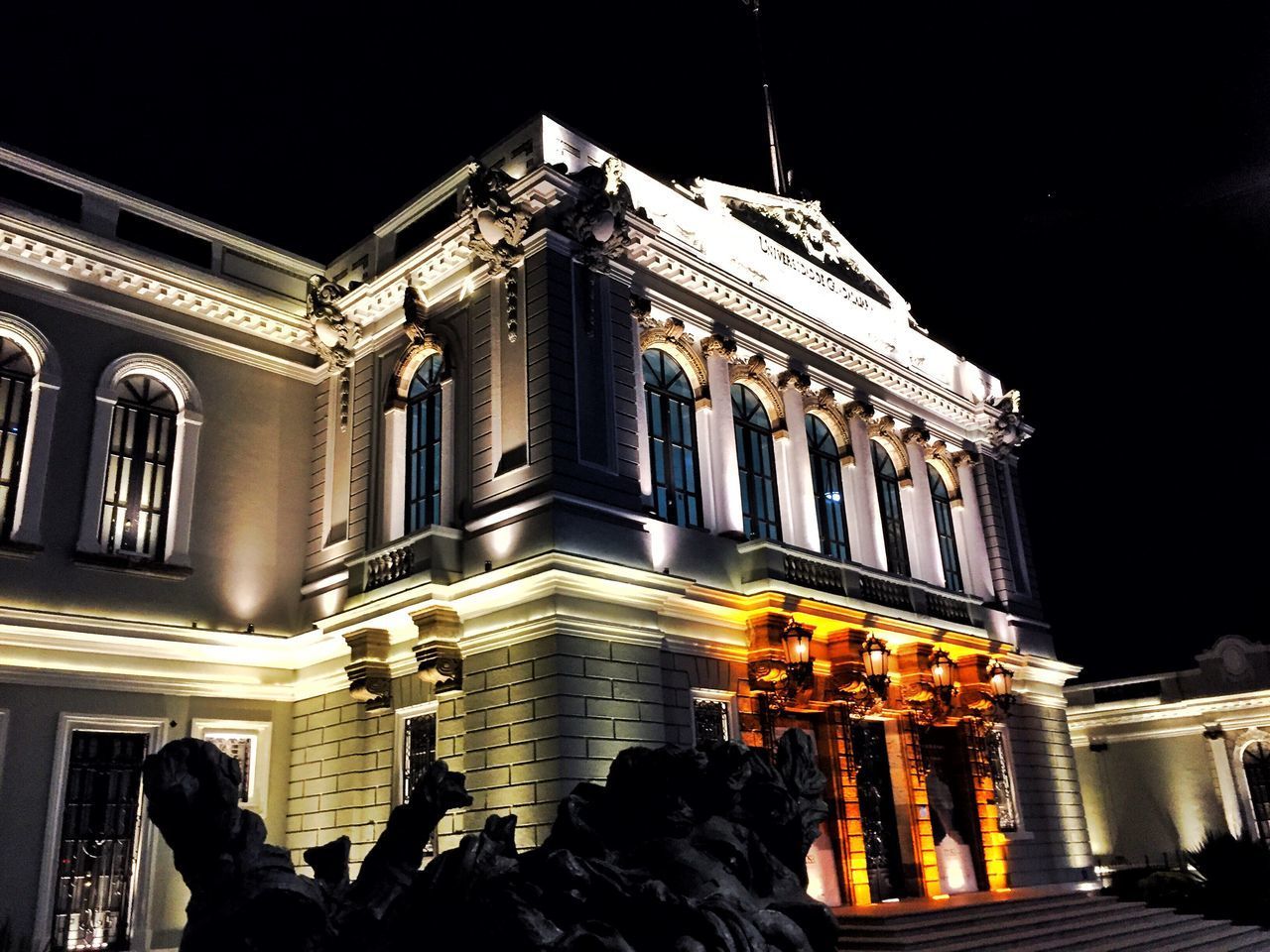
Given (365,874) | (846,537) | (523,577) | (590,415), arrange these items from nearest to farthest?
(365,874) → (523,577) → (590,415) → (846,537)

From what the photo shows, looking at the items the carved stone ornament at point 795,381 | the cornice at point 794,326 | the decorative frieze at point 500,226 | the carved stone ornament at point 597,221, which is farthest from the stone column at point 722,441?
the decorative frieze at point 500,226

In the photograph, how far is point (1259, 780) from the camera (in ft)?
96.3

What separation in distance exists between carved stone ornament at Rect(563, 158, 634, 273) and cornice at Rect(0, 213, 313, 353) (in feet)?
19.3

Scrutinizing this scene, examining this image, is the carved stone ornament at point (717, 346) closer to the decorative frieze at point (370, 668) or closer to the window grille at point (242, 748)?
the decorative frieze at point (370, 668)

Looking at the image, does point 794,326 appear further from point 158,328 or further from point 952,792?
point 158,328

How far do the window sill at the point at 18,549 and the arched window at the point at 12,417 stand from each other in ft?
0.71

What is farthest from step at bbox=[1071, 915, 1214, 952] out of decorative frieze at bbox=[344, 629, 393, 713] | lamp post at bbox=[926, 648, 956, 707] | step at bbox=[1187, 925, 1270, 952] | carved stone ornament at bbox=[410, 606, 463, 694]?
decorative frieze at bbox=[344, 629, 393, 713]

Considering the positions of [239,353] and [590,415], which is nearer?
[590,415]

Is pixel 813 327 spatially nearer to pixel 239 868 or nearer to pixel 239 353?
pixel 239 353

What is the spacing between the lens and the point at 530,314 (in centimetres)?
1565

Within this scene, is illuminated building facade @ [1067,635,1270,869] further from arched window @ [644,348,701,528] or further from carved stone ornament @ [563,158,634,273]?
carved stone ornament @ [563,158,634,273]

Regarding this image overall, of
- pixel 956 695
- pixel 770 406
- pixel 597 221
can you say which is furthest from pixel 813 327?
pixel 956 695

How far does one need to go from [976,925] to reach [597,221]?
36.5 feet

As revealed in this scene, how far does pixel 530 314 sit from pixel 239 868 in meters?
11.7
